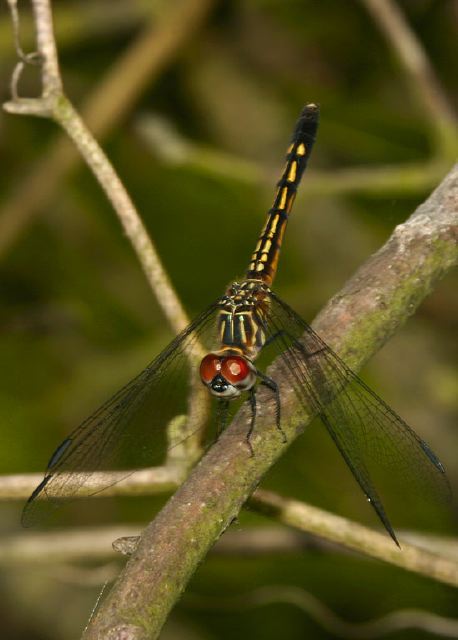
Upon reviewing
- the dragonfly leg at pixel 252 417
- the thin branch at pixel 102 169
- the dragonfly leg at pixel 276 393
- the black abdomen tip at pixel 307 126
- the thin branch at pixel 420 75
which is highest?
the thin branch at pixel 420 75

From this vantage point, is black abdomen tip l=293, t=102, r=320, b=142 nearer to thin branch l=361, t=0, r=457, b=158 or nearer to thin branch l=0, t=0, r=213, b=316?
thin branch l=361, t=0, r=457, b=158

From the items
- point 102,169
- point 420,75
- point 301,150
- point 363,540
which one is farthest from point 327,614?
point 420,75

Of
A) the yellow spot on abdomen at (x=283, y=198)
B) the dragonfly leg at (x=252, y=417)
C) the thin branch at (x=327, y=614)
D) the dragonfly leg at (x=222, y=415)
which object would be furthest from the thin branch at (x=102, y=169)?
the thin branch at (x=327, y=614)

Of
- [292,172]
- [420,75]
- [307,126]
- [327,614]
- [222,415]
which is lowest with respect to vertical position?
[327,614]

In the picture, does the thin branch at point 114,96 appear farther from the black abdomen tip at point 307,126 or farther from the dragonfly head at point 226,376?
the dragonfly head at point 226,376

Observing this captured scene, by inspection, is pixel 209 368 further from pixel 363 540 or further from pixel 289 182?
pixel 289 182

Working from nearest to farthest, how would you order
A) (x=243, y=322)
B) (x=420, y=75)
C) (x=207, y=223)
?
(x=243, y=322), (x=420, y=75), (x=207, y=223)

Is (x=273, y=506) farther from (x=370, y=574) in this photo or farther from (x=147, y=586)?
(x=370, y=574)
